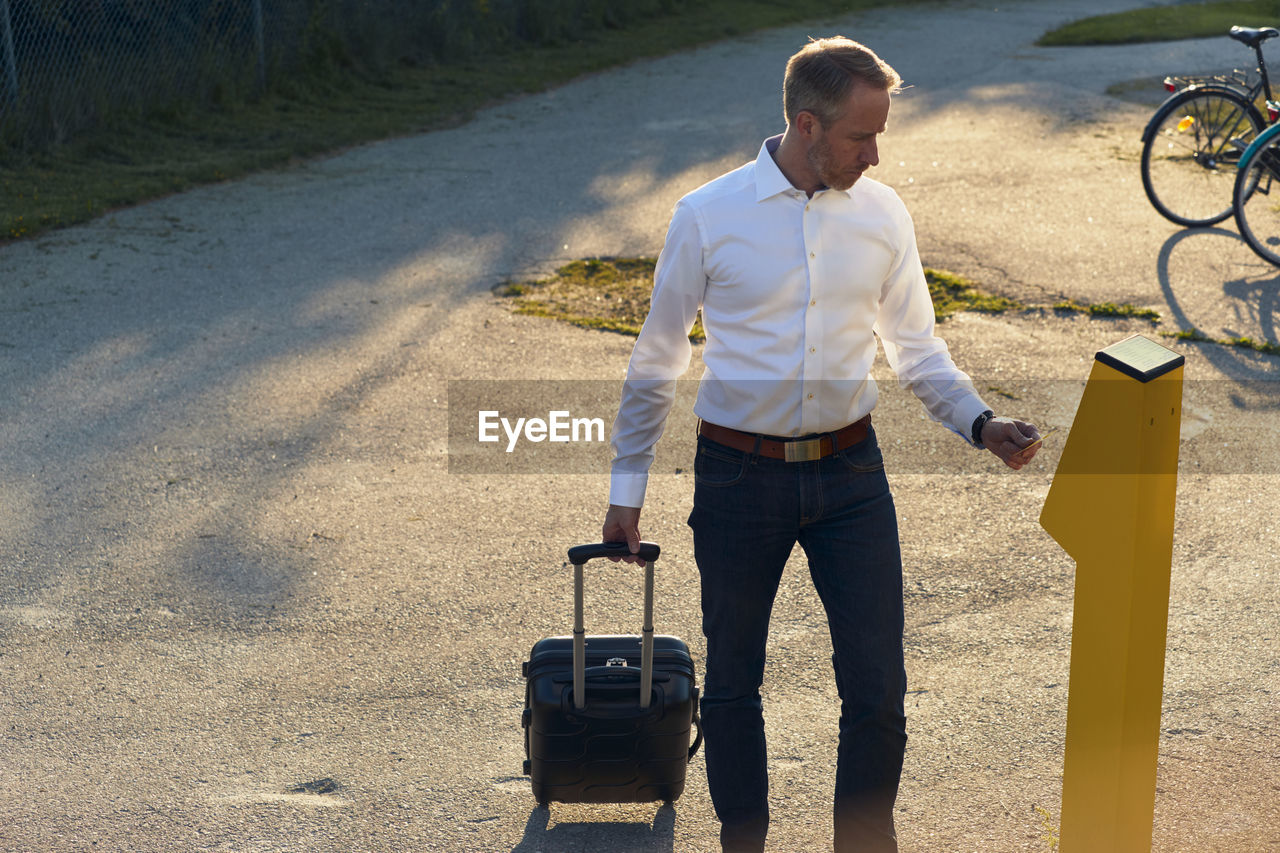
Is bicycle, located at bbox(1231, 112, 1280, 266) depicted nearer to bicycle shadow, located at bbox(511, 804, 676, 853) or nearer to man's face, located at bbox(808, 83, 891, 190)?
man's face, located at bbox(808, 83, 891, 190)

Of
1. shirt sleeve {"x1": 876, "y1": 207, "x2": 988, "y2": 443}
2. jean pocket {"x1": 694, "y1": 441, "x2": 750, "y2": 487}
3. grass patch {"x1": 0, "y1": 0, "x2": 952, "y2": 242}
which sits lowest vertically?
grass patch {"x1": 0, "y1": 0, "x2": 952, "y2": 242}

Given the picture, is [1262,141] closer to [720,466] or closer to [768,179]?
[768,179]

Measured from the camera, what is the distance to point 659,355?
9.97ft

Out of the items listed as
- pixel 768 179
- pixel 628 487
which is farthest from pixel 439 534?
pixel 768 179

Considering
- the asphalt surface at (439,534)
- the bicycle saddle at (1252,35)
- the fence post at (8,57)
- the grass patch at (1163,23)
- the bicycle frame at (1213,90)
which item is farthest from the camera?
the grass patch at (1163,23)

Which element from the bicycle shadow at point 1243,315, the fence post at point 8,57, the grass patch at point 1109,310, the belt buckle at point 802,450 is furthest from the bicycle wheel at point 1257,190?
the fence post at point 8,57

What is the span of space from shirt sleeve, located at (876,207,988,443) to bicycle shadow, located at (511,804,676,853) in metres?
1.32

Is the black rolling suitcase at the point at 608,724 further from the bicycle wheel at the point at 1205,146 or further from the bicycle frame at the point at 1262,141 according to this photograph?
the bicycle wheel at the point at 1205,146

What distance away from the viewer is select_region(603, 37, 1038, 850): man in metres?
2.96

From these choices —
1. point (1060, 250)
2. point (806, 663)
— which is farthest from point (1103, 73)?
point (806, 663)

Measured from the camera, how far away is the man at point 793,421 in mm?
2957

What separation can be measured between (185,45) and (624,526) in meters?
11.3

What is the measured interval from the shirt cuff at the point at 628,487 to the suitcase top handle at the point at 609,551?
0.34 feet

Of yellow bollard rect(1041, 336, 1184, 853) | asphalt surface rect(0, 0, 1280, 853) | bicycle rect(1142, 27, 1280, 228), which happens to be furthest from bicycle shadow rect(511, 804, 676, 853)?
bicycle rect(1142, 27, 1280, 228)
